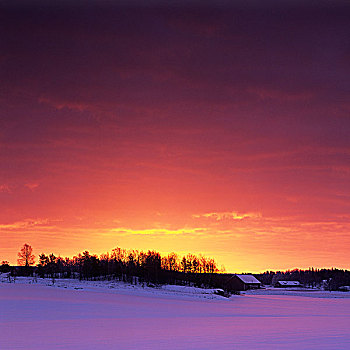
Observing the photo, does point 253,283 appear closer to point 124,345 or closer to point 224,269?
point 224,269

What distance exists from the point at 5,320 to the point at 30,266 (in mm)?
112687

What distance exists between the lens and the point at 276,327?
898 inches

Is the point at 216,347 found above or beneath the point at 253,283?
above

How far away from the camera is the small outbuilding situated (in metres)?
133

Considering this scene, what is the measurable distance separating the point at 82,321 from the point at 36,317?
3.09m

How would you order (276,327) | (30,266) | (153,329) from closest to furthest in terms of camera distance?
(153,329)
(276,327)
(30,266)

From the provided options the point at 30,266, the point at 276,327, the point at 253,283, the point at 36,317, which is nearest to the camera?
the point at 276,327

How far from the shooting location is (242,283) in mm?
135375

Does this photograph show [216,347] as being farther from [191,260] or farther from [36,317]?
[191,260]

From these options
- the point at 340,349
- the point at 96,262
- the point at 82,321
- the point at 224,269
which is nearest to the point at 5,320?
the point at 82,321

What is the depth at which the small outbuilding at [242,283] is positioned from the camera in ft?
437

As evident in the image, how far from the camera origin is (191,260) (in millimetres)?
168625

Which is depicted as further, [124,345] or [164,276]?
[164,276]

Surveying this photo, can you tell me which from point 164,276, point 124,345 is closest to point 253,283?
point 164,276
